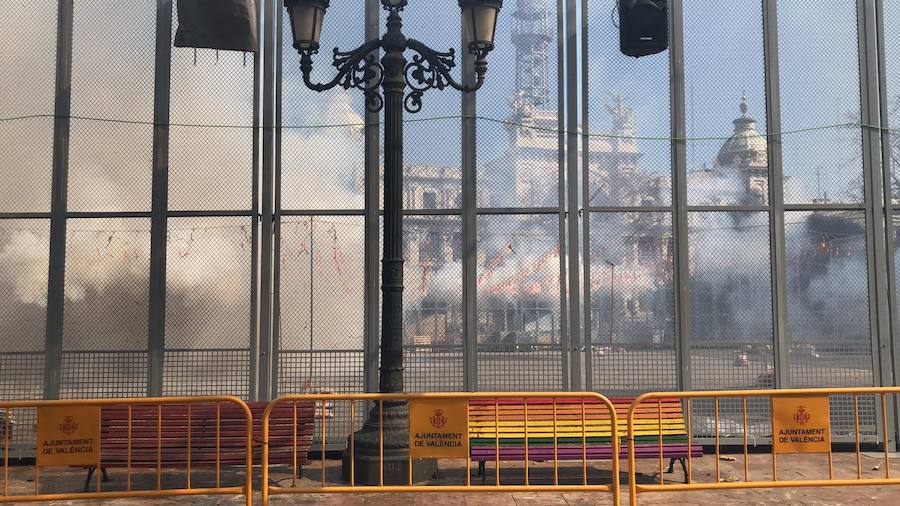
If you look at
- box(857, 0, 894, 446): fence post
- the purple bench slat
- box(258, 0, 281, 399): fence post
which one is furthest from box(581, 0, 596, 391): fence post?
box(258, 0, 281, 399): fence post

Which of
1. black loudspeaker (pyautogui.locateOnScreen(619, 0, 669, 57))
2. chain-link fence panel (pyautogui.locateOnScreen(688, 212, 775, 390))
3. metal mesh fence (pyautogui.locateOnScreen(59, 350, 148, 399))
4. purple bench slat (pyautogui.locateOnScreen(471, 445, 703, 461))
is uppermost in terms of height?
black loudspeaker (pyautogui.locateOnScreen(619, 0, 669, 57))

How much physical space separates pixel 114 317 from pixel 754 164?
814 centimetres

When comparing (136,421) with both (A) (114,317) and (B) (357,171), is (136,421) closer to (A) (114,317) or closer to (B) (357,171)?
(A) (114,317)

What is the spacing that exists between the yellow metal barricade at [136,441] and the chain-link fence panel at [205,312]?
105 centimetres

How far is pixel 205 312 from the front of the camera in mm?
9086

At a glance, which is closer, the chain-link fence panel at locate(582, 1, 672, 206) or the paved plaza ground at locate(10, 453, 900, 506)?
the paved plaza ground at locate(10, 453, 900, 506)

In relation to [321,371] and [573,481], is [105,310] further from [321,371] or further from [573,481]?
[573,481]

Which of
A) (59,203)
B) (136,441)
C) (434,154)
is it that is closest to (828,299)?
(434,154)

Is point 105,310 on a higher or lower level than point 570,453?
higher

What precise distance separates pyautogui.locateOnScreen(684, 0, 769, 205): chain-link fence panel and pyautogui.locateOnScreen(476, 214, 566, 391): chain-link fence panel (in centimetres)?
211

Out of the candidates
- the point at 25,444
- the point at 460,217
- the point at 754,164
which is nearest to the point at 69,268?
the point at 25,444

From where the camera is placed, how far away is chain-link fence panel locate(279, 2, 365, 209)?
30.1 feet

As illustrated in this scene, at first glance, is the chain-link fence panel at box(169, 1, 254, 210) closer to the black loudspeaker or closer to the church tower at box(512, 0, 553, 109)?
the church tower at box(512, 0, 553, 109)

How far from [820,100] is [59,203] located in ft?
31.3
